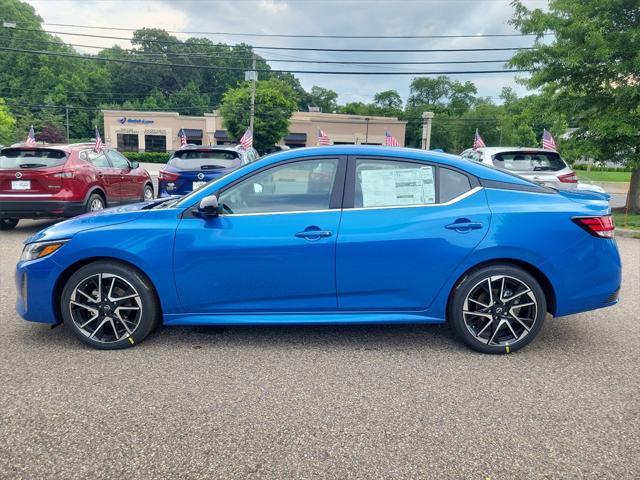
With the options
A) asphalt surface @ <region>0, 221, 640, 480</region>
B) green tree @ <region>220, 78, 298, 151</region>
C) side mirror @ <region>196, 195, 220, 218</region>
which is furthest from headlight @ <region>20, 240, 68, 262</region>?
green tree @ <region>220, 78, 298, 151</region>

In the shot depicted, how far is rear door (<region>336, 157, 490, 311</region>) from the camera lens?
11.6 ft

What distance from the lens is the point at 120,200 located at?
33.4ft

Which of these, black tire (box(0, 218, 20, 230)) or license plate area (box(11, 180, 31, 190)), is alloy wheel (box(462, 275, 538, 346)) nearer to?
→ license plate area (box(11, 180, 31, 190))

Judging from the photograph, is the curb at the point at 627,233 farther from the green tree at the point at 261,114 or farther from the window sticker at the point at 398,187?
the green tree at the point at 261,114

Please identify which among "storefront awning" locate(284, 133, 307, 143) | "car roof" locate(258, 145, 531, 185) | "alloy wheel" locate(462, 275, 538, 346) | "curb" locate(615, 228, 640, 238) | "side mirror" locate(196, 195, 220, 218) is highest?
"storefront awning" locate(284, 133, 307, 143)

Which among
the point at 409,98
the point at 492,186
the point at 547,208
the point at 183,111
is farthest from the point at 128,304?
the point at 409,98

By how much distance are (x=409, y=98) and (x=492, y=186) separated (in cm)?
10813

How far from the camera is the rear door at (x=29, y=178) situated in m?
8.16

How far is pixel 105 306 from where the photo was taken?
12.0ft

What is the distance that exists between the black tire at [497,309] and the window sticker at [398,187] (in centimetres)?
72

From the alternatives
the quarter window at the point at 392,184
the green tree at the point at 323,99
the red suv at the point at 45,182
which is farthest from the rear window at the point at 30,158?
the green tree at the point at 323,99

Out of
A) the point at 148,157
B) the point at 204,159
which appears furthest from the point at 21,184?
the point at 148,157

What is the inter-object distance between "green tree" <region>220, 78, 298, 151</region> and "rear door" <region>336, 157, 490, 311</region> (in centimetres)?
4314

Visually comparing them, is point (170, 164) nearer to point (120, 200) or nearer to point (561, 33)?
point (120, 200)
